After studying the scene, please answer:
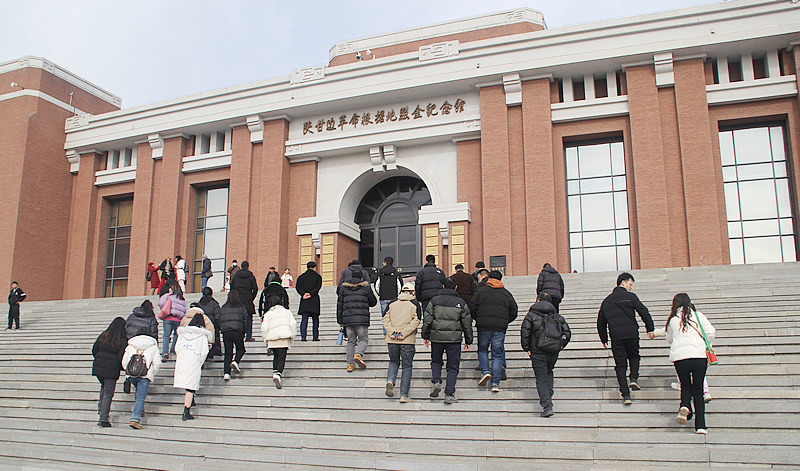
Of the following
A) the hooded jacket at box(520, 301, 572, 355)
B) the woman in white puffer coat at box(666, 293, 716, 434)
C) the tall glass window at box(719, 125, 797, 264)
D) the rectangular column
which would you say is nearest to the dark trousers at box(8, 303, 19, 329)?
the rectangular column

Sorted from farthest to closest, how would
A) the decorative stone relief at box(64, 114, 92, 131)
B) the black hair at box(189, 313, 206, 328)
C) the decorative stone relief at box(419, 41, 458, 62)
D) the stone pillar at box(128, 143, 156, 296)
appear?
the decorative stone relief at box(64, 114, 92, 131), the stone pillar at box(128, 143, 156, 296), the decorative stone relief at box(419, 41, 458, 62), the black hair at box(189, 313, 206, 328)

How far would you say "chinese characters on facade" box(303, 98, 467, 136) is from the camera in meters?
21.0

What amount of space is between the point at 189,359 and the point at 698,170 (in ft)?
47.8

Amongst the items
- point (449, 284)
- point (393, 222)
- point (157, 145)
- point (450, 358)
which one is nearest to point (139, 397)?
point (450, 358)

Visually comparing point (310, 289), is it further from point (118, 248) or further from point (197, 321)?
point (118, 248)

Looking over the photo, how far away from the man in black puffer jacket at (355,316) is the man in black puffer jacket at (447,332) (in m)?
1.47

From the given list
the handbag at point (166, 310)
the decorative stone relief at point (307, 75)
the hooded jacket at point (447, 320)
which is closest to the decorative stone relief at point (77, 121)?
the decorative stone relief at point (307, 75)

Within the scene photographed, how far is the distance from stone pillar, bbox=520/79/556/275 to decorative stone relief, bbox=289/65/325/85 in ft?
22.1

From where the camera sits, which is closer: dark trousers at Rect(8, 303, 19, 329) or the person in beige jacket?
the person in beige jacket

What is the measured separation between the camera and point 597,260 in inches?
761

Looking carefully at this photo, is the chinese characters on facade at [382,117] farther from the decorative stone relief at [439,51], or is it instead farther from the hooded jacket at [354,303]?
the hooded jacket at [354,303]

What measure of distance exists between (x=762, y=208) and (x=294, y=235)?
14152 millimetres

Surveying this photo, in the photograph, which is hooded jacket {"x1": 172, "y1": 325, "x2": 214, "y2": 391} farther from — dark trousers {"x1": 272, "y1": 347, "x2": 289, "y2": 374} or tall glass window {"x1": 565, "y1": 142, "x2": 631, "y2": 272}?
tall glass window {"x1": 565, "y1": 142, "x2": 631, "y2": 272}

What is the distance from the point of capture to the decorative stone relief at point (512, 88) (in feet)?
64.7
